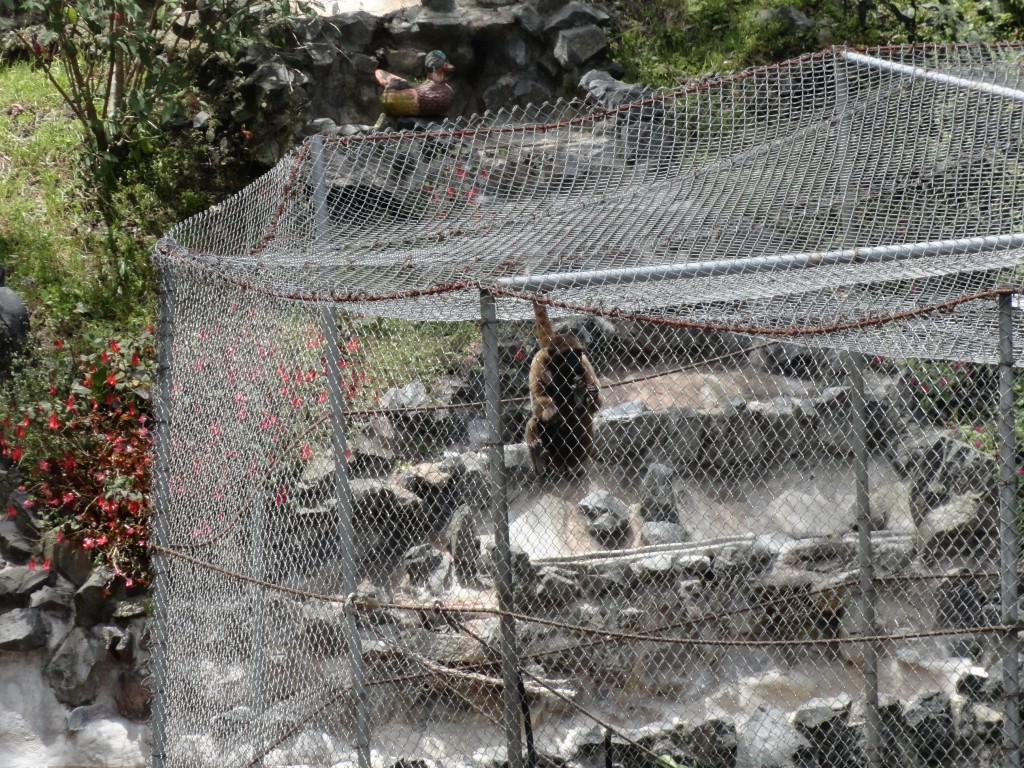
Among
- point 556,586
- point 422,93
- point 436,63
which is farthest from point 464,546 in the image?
point 436,63

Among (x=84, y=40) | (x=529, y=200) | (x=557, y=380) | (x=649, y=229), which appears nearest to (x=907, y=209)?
(x=649, y=229)

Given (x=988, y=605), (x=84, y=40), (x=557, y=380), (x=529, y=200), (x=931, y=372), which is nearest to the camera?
(x=529, y=200)

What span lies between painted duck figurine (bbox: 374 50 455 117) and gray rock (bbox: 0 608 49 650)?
4.26 m

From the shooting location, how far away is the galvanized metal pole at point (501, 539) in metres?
3.61

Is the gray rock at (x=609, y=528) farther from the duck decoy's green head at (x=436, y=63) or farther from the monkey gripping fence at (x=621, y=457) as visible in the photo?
the duck decoy's green head at (x=436, y=63)

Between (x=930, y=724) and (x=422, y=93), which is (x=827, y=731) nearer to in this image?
(x=930, y=724)

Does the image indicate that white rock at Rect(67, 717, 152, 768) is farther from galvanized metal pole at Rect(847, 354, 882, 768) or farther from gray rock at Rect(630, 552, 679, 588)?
galvanized metal pole at Rect(847, 354, 882, 768)

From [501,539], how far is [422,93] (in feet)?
17.3

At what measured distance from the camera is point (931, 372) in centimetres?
591

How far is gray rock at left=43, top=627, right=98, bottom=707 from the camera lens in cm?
611

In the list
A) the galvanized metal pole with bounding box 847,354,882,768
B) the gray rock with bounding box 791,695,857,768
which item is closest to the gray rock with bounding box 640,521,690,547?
the gray rock with bounding box 791,695,857,768

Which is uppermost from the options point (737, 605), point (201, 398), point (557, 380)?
point (201, 398)

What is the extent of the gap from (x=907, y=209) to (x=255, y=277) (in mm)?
2351

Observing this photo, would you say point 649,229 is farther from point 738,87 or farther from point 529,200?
point 738,87
